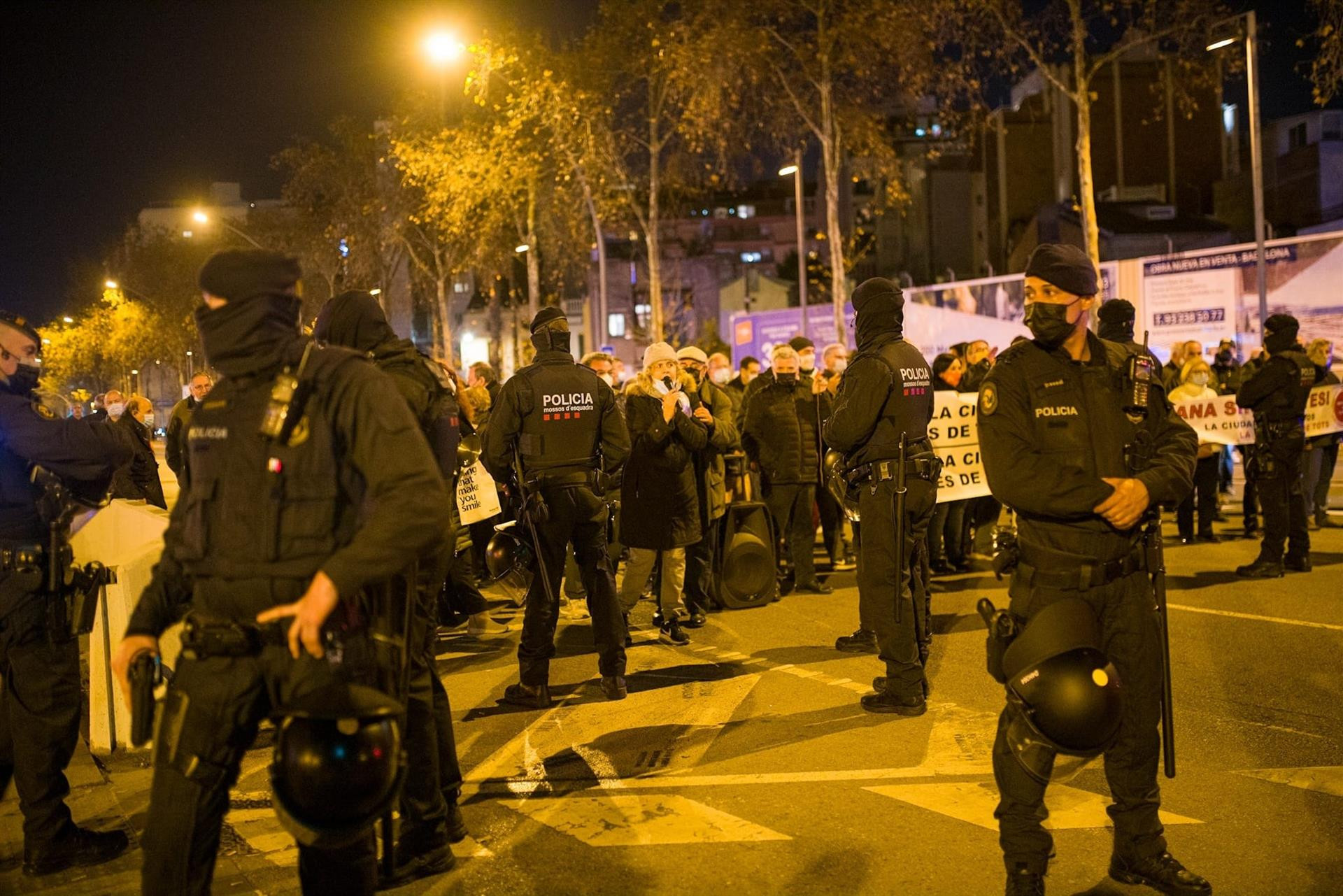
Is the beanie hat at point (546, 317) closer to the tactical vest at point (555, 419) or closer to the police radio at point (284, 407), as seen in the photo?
the tactical vest at point (555, 419)

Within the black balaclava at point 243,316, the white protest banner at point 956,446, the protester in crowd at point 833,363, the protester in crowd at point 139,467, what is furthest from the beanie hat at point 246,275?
the white protest banner at point 956,446

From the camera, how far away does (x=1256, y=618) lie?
29.3ft

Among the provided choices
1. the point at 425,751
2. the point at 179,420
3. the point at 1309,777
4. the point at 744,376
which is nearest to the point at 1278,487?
the point at 1309,777

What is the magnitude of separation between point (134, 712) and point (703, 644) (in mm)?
5641

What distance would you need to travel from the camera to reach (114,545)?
6.39m

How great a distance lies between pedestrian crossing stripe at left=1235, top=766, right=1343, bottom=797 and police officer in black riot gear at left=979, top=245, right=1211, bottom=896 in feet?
4.79

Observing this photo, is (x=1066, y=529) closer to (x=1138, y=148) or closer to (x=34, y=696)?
(x=34, y=696)

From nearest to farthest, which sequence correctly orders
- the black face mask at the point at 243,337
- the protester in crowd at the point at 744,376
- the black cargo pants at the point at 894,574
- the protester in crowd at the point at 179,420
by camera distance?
the black face mask at the point at 243,337
the black cargo pants at the point at 894,574
the protester in crowd at the point at 179,420
the protester in crowd at the point at 744,376

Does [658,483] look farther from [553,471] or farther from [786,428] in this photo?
[786,428]

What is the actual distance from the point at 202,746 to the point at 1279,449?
9.64 meters

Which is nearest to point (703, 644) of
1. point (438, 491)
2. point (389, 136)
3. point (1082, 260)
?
point (1082, 260)

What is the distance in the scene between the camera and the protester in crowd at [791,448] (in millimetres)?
10719

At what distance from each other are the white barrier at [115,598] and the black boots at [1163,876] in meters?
4.69

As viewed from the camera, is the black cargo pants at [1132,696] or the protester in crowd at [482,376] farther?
the protester in crowd at [482,376]
